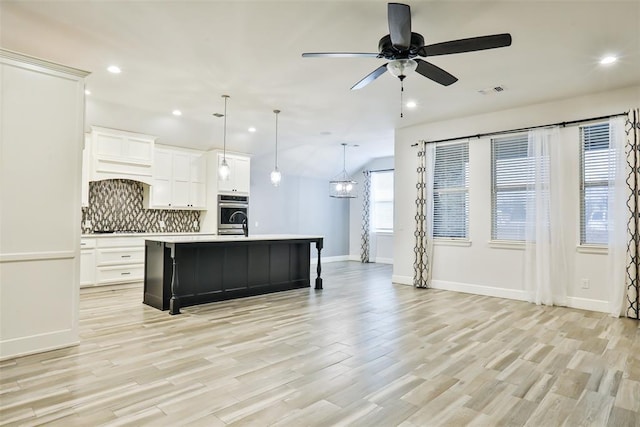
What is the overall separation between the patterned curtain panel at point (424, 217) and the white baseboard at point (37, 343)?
510cm

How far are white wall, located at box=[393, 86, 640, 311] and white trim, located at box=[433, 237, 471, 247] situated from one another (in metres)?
0.05

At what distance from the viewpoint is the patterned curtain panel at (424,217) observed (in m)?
6.59

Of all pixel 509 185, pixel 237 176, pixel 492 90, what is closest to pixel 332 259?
pixel 237 176

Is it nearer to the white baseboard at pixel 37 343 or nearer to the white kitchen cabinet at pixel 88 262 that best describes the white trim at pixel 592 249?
the white baseboard at pixel 37 343

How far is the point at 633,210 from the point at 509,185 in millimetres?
1547

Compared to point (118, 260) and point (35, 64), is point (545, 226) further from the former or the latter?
point (118, 260)

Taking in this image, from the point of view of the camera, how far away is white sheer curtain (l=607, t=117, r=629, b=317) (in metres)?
4.69

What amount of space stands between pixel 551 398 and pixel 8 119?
4629 mm

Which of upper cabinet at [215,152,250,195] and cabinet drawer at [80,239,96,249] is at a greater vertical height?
upper cabinet at [215,152,250,195]

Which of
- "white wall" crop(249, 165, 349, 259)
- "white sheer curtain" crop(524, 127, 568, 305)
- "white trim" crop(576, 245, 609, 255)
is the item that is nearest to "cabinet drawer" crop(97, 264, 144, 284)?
"white wall" crop(249, 165, 349, 259)

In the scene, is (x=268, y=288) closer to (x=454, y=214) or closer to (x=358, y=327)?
(x=358, y=327)

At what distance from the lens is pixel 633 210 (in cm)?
467

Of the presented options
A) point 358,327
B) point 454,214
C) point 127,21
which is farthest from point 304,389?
point 454,214

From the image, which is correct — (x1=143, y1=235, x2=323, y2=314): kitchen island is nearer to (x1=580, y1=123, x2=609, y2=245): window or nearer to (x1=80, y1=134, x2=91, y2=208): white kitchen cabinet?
(x1=80, y1=134, x2=91, y2=208): white kitchen cabinet
